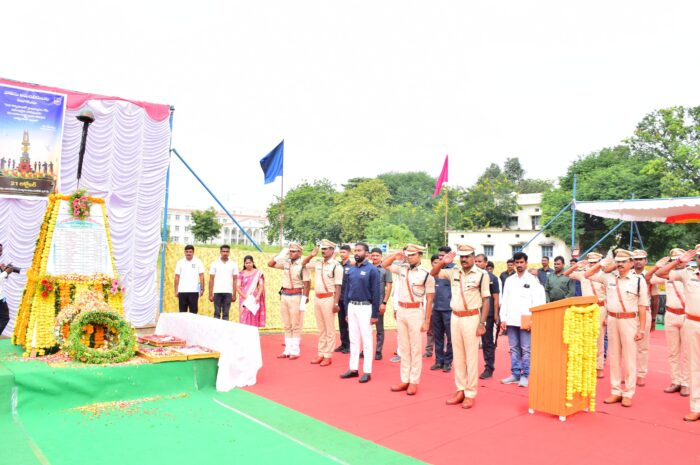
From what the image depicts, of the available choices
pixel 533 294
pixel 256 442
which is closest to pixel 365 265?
pixel 533 294

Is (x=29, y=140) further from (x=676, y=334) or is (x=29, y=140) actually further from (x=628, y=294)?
(x=676, y=334)

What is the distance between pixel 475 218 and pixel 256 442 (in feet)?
132

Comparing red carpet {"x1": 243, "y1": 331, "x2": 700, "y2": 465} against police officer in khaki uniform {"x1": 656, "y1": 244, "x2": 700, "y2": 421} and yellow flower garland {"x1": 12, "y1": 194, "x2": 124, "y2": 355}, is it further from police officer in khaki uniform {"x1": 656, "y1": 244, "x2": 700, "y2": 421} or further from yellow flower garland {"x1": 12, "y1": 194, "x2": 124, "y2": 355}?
yellow flower garland {"x1": 12, "y1": 194, "x2": 124, "y2": 355}

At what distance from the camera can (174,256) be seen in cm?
1034


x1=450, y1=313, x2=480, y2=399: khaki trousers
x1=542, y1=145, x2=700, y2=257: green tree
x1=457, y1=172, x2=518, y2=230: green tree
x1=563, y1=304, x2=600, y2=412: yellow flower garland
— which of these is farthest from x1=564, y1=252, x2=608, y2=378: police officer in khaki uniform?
x1=457, y1=172, x2=518, y2=230: green tree

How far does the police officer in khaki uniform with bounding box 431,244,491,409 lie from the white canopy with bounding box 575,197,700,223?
682cm

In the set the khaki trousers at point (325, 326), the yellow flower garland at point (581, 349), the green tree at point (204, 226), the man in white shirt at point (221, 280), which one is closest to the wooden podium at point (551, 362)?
the yellow flower garland at point (581, 349)

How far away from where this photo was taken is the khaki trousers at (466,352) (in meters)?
5.39

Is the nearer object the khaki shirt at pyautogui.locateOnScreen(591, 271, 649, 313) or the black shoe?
the khaki shirt at pyautogui.locateOnScreen(591, 271, 649, 313)

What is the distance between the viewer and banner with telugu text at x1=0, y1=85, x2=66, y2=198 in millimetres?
8477

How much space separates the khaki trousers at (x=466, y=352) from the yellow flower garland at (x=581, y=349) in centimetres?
91

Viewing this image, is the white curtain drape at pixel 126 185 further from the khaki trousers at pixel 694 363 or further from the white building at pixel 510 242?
the white building at pixel 510 242

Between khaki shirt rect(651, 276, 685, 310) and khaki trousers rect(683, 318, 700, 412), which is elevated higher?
khaki shirt rect(651, 276, 685, 310)

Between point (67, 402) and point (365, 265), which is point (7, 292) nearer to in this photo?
point (67, 402)
